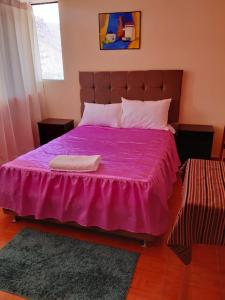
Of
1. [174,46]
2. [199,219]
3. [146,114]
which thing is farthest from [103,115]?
[199,219]

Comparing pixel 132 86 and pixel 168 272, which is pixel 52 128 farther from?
pixel 168 272

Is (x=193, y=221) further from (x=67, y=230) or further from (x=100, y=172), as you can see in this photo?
(x=67, y=230)

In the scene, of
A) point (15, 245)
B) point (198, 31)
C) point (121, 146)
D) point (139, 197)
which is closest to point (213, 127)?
point (198, 31)

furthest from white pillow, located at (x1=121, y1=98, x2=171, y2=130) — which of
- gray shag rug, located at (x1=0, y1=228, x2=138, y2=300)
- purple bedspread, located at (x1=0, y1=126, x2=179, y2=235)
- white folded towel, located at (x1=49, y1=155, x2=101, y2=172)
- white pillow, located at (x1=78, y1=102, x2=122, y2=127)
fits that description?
gray shag rug, located at (x1=0, y1=228, x2=138, y2=300)

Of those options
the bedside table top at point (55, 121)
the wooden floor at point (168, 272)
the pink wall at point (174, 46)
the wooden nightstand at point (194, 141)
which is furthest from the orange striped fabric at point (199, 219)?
the bedside table top at point (55, 121)

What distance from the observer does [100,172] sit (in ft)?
6.59

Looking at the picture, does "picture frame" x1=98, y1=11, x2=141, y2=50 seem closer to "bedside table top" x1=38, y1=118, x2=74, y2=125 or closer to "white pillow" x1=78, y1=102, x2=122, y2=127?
"white pillow" x1=78, y1=102, x2=122, y2=127

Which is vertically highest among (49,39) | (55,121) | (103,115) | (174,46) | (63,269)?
(49,39)

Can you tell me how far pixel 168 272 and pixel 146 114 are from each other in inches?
77.7

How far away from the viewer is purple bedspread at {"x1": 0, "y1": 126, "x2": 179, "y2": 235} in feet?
6.08

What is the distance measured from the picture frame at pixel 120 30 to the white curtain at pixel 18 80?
1113 millimetres

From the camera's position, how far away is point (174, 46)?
3211 mm

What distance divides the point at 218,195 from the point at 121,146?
1.38 metres

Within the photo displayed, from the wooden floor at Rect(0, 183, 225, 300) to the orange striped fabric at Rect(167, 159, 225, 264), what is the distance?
0.30 m
